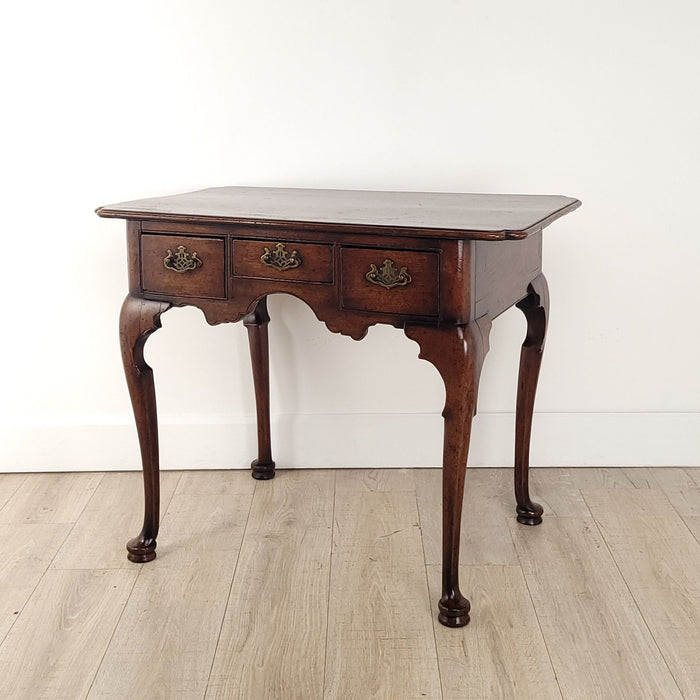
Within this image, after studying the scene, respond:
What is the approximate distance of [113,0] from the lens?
243 centimetres

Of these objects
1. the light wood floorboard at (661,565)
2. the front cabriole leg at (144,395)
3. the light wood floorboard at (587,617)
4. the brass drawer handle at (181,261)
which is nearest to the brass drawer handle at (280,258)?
the brass drawer handle at (181,261)

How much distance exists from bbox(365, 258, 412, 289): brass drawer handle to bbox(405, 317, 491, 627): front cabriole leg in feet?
0.28

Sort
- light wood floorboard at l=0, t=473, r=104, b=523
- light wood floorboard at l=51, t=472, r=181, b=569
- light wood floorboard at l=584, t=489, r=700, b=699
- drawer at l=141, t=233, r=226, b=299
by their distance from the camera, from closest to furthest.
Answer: light wood floorboard at l=584, t=489, r=700, b=699 < drawer at l=141, t=233, r=226, b=299 < light wood floorboard at l=51, t=472, r=181, b=569 < light wood floorboard at l=0, t=473, r=104, b=523

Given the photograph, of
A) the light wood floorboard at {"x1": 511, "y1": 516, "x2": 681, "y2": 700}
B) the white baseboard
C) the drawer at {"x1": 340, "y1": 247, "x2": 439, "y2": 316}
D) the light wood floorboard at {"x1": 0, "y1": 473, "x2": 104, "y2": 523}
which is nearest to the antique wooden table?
the drawer at {"x1": 340, "y1": 247, "x2": 439, "y2": 316}

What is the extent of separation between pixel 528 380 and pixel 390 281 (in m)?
0.64

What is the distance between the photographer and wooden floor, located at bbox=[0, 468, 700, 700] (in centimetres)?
168

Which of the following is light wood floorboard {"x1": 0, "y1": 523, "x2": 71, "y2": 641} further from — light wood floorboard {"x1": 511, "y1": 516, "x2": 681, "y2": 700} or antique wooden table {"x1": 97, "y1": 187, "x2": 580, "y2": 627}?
light wood floorboard {"x1": 511, "y1": 516, "x2": 681, "y2": 700}

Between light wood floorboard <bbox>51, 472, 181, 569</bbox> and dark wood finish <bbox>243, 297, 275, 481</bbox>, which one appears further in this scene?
dark wood finish <bbox>243, 297, 275, 481</bbox>

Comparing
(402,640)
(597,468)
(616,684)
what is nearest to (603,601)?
(616,684)

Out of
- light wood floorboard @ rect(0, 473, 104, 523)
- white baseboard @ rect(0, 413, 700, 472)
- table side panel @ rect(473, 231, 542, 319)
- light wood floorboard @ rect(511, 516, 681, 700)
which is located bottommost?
light wood floorboard @ rect(0, 473, 104, 523)

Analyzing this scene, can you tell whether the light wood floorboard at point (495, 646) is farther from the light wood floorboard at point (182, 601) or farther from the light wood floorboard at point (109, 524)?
the light wood floorboard at point (109, 524)

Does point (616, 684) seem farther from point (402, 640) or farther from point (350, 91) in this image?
point (350, 91)

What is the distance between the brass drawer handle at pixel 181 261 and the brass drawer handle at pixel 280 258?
0.15 metres

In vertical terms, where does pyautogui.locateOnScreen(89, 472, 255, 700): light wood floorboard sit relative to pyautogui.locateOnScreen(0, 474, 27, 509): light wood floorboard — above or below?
above
